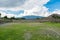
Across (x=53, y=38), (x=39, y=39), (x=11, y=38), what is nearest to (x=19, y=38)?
(x=11, y=38)

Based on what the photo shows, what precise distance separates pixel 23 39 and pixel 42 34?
3.00 metres

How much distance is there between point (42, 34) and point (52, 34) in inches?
53.9

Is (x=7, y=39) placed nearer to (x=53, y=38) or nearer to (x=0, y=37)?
(x=0, y=37)

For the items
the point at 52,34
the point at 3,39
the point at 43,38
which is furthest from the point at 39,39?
the point at 3,39

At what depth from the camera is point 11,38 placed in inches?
1045

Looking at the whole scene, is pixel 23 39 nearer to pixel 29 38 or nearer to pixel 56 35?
pixel 29 38

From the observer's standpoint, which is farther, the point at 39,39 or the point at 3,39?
the point at 3,39

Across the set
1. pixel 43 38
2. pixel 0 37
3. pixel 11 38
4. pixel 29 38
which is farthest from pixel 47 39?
pixel 0 37

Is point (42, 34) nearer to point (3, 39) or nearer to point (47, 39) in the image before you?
point (47, 39)

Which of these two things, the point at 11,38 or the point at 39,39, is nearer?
the point at 39,39

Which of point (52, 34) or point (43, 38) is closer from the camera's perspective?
point (43, 38)

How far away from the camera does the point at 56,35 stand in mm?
26344

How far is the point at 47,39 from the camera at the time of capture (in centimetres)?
2475

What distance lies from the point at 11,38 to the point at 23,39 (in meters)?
2.20
